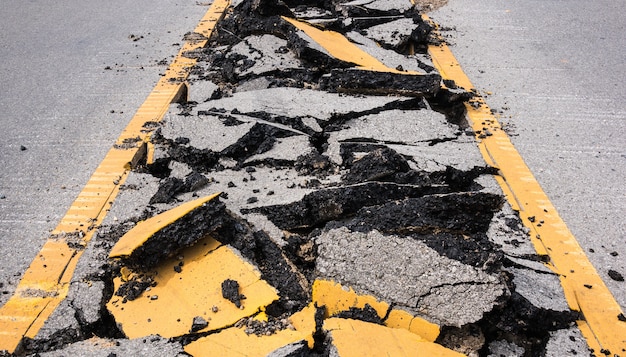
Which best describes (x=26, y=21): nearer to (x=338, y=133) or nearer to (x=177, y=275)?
(x=338, y=133)

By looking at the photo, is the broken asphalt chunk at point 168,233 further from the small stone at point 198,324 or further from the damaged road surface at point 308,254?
the small stone at point 198,324

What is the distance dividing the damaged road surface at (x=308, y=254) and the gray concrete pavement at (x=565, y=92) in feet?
1.49

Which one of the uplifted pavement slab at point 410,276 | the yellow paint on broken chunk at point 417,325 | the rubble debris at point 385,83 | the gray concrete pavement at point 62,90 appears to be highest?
the rubble debris at point 385,83

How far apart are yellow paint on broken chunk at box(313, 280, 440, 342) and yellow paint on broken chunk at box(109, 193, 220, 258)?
0.72 meters

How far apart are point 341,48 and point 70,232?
9.27 ft

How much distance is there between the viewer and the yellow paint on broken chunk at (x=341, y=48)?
14.6 feet

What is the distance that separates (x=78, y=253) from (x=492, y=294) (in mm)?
2103

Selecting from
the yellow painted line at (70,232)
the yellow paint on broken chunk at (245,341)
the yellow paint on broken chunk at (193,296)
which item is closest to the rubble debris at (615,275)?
the yellow paint on broken chunk at (245,341)

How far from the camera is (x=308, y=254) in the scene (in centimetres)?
260

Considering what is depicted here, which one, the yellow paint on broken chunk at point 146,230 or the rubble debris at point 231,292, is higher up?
the yellow paint on broken chunk at point 146,230

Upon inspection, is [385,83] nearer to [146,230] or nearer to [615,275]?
[615,275]

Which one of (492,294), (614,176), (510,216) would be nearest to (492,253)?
(492,294)

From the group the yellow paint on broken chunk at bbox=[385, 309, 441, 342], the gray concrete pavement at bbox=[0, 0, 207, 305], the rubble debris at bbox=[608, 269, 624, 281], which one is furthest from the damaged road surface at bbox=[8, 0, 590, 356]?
the gray concrete pavement at bbox=[0, 0, 207, 305]

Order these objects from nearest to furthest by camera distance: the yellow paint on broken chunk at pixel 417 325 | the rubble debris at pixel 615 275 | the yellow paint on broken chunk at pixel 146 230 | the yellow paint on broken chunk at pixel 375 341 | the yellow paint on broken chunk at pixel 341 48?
the yellow paint on broken chunk at pixel 375 341
the yellow paint on broken chunk at pixel 417 325
the yellow paint on broken chunk at pixel 146 230
the rubble debris at pixel 615 275
the yellow paint on broken chunk at pixel 341 48
